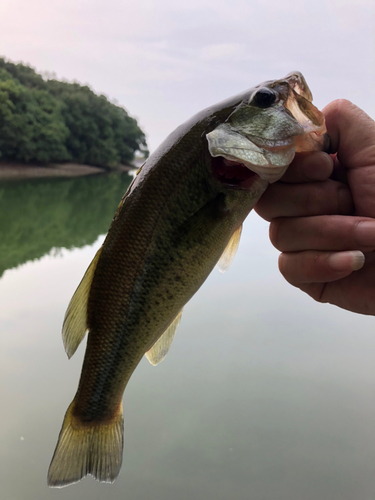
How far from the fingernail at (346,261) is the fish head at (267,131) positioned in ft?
1.37

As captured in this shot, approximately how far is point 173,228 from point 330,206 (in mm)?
729

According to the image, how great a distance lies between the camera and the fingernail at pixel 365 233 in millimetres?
1372

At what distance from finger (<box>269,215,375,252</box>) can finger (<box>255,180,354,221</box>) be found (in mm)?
52

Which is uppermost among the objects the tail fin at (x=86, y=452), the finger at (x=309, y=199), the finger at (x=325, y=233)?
the finger at (x=309, y=199)

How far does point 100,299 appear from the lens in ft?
4.85

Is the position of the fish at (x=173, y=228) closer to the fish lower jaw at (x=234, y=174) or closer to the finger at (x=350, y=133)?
the fish lower jaw at (x=234, y=174)

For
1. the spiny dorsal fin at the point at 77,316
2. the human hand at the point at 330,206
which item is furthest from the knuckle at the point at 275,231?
the spiny dorsal fin at the point at 77,316

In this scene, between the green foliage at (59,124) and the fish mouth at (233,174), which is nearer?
the fish mouth at (233,174)

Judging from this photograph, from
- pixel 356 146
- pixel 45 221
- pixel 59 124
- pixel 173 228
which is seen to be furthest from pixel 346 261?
pixel 59 124

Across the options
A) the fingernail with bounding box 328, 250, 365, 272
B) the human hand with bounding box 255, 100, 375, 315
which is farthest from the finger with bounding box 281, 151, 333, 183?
the fingernail with bounding box 328, 250, 365, 272

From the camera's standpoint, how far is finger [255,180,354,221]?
60.9 inches

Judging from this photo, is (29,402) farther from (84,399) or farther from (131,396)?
(84,399)

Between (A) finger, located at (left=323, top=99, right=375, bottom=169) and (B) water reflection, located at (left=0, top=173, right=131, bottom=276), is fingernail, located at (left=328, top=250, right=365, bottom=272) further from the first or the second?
(B) water reflection, located at (left=0, top=173, right=131, bottom=276)

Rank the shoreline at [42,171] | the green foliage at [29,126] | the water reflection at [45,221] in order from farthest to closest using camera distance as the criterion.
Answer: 1. the green foliage at [29,126]
2. the shoreline at [42,171]
3. the water reflection at [45,221]
